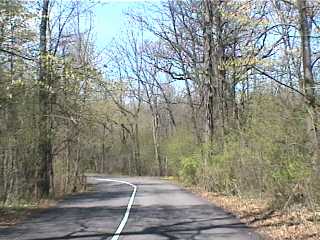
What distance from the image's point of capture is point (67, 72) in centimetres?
1499

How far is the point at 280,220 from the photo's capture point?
1520 cm

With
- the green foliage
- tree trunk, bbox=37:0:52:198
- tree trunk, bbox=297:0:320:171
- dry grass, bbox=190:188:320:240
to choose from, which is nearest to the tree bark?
tree trunk, bbox=37:0:52:198

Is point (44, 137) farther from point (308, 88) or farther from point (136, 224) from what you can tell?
point (308, 88)

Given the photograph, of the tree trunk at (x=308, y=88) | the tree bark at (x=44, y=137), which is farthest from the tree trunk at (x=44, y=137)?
the tree trunk at (x=308, y=88)

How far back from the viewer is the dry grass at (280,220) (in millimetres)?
12648

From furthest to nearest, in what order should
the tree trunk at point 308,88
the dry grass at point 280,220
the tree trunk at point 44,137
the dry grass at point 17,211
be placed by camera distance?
the tree trunk at point 44,137 → the dry grass at point 17,211 → the tree trunk at point 308,88 → the dry grass at point 280,220

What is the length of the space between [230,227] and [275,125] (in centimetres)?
398

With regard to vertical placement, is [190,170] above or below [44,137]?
below

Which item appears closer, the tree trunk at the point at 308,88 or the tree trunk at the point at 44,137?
the tree trunk at the point at 308,88

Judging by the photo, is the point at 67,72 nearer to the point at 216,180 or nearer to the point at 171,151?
the point at 216,180

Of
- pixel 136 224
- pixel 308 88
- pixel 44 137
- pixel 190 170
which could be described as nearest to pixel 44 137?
pixel 44 137

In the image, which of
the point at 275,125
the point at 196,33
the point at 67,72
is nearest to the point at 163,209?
the point at 275,125

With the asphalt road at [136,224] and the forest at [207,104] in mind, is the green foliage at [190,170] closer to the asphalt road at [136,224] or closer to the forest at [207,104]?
the forest at [207,104]

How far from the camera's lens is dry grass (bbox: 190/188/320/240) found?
1265 centimetres
